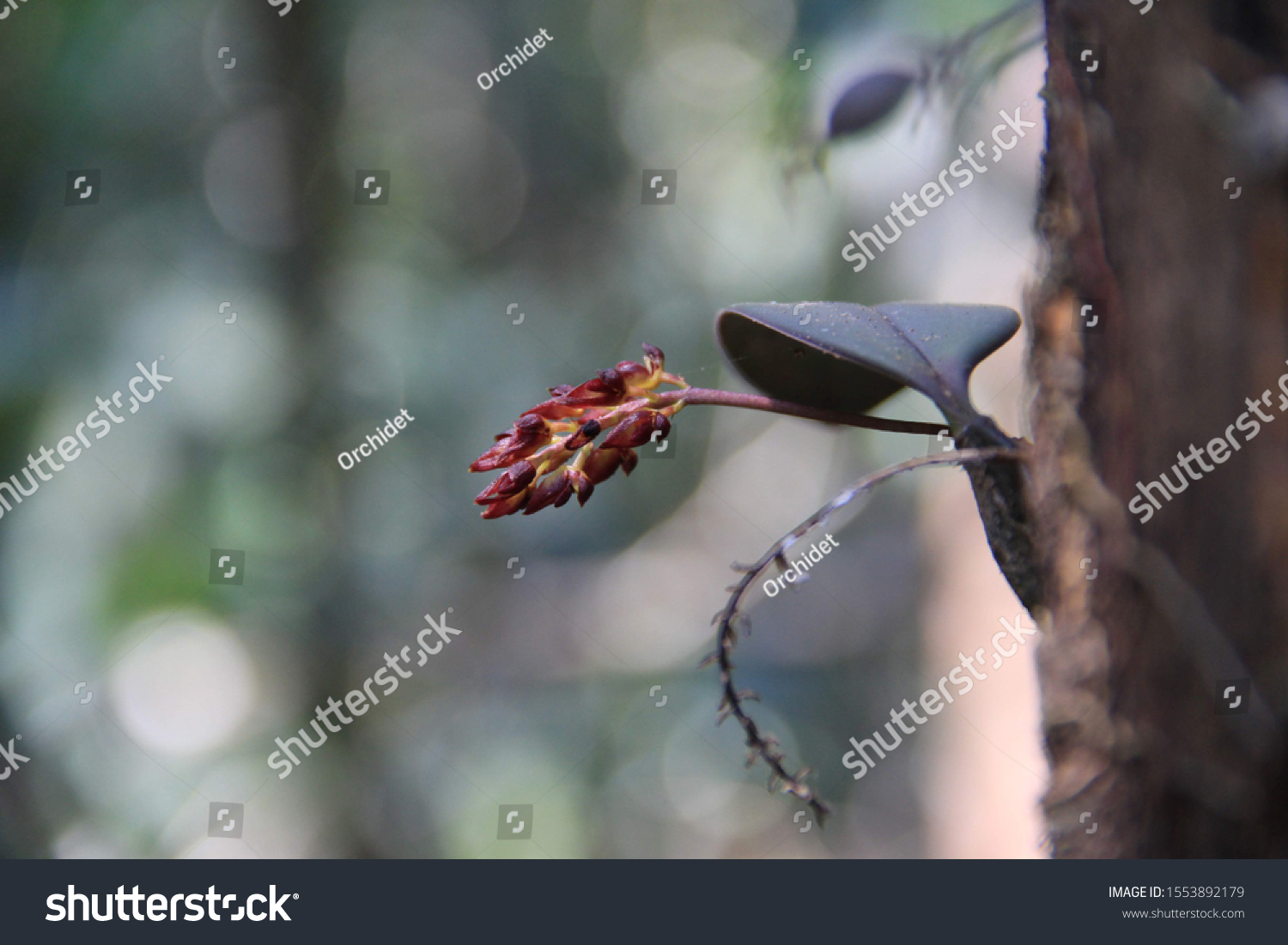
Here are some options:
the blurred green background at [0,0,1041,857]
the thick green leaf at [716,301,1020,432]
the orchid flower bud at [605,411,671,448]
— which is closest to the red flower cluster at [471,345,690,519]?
the orchid flower bud at [605,411,671,448]

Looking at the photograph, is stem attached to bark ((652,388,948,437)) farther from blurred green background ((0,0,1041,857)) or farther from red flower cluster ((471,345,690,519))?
blurred green background ((0,0,1041,857))

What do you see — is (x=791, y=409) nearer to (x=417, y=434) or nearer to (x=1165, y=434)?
(x=1165, y=434)

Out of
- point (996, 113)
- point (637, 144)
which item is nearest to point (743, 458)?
point (637, 144)

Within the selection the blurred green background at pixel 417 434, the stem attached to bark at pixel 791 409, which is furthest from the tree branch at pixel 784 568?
the blurred green background at pixel 417 434

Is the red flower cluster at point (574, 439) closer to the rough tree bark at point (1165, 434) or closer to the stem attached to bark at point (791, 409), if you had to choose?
the stem attached to bark at point (791, 409)

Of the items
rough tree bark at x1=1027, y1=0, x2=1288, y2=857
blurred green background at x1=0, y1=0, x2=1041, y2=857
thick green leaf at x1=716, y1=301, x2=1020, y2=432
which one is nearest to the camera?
rough tree bark at x1=1027, y1=0, x2=1288, y2=857

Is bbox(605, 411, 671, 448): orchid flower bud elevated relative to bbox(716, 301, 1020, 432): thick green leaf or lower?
lower

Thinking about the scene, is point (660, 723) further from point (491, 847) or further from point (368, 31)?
point (368, 31)

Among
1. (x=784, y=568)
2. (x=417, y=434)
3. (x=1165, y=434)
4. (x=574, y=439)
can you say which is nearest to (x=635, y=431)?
(x=574, y=439)
